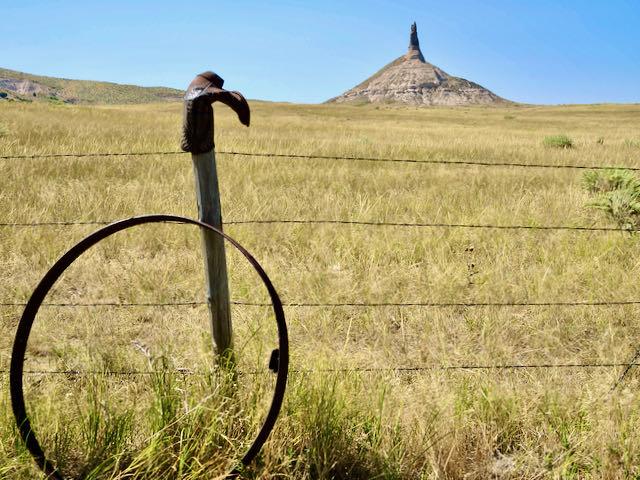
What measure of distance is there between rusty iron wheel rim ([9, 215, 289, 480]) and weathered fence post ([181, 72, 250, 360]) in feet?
0.78

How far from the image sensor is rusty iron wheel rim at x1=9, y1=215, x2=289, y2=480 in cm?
162

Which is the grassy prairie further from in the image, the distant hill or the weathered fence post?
the distant hill

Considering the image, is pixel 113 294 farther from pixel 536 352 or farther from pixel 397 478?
pixel 536 352

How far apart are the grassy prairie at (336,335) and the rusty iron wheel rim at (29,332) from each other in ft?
0.30

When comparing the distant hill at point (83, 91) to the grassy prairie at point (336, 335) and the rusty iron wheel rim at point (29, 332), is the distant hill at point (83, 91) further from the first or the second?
the rusty iron wheel rim at point (29, 332)

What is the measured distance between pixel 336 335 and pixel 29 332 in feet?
6.04

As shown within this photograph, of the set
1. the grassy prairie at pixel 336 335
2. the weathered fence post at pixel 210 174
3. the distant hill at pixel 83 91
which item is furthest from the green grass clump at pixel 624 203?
the distant hill at pixel 83 91

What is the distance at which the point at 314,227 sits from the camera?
4.75 m

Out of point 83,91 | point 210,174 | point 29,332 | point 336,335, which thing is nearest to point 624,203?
point 336,335

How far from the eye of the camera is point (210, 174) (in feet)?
6.29

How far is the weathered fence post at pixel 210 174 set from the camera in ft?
5.99

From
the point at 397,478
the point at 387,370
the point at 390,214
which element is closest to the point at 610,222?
the point at 390,214

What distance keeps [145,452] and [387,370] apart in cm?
139

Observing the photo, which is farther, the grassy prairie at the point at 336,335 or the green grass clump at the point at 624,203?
the green grass clump at the point at 624,203
